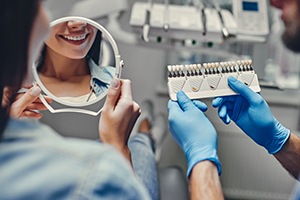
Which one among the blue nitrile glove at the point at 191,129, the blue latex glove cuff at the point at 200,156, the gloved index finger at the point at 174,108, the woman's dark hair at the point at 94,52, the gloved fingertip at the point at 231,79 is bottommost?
the blue latex glove cuff at the point at 200,156

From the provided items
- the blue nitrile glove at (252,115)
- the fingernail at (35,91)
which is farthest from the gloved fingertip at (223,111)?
the fingernail at (35,91)

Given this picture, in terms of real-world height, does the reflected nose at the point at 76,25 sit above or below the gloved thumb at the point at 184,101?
above

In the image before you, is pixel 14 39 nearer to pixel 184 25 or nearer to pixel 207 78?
pixel 207 78

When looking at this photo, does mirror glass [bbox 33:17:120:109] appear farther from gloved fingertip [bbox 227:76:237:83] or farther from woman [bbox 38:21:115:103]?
gloved fingertip [bbox 227:76:237:83]

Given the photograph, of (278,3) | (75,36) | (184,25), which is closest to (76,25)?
(75,36)

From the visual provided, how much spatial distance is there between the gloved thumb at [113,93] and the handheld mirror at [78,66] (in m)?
0.03

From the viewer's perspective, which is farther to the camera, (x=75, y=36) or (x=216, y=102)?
(x=216, y=102)

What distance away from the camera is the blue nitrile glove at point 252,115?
0.65 meters

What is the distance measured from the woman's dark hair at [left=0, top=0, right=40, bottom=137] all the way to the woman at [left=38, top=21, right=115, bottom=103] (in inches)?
7.2

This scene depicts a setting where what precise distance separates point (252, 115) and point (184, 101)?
236 millimetres

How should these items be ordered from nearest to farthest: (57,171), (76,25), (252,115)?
(57,171) → (76,25) → (252,115)

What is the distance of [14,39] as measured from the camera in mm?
373

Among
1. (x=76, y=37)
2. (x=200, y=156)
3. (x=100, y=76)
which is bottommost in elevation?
(x=200, y=156)

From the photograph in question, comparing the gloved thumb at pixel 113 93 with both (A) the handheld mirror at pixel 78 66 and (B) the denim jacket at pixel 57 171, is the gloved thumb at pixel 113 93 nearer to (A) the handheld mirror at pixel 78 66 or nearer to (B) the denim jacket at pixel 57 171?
(A) the handheld mirror at pixel 78 66
